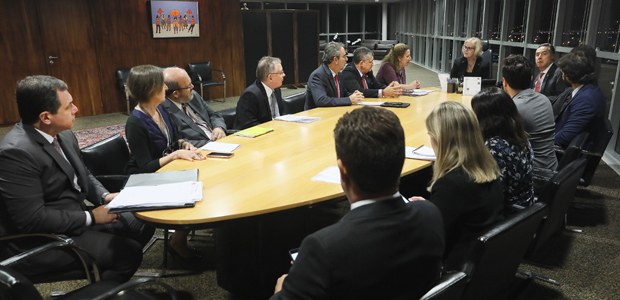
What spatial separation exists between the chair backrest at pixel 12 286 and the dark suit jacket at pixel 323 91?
320cm

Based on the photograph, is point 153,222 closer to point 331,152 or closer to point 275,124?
point 331,152

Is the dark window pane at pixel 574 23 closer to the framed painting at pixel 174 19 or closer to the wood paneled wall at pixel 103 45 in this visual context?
the wood paneled wall at pixel 103 45

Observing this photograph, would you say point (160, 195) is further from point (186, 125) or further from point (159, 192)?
point (186, 125)

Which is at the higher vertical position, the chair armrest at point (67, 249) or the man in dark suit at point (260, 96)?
the man in dark suit at point (260, 96)

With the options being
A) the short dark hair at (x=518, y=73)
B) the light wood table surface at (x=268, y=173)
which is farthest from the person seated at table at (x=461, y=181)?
the short dark hair at (x=518, y=73)

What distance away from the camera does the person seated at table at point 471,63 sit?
213 inches

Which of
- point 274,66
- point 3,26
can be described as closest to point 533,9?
point 274,66

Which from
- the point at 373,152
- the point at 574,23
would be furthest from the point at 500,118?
the point at 574,23

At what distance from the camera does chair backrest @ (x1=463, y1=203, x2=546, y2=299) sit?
1411 mm

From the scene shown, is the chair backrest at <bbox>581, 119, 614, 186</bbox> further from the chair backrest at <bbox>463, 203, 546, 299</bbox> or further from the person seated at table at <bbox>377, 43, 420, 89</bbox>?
the person seated at table at <bbox>377, 43, 420, 89</bbox>

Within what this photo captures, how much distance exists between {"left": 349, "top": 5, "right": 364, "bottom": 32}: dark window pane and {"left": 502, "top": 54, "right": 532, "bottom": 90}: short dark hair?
46.4ft

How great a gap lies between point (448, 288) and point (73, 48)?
7873mm

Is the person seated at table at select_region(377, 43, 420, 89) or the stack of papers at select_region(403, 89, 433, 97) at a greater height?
the person seated at table at select_region(377, 43, 420, 89)

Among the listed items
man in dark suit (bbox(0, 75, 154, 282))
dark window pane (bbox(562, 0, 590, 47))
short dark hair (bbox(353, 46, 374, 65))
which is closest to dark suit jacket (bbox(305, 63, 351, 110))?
short dark hair (bbox(353, 46, 374, 65))
